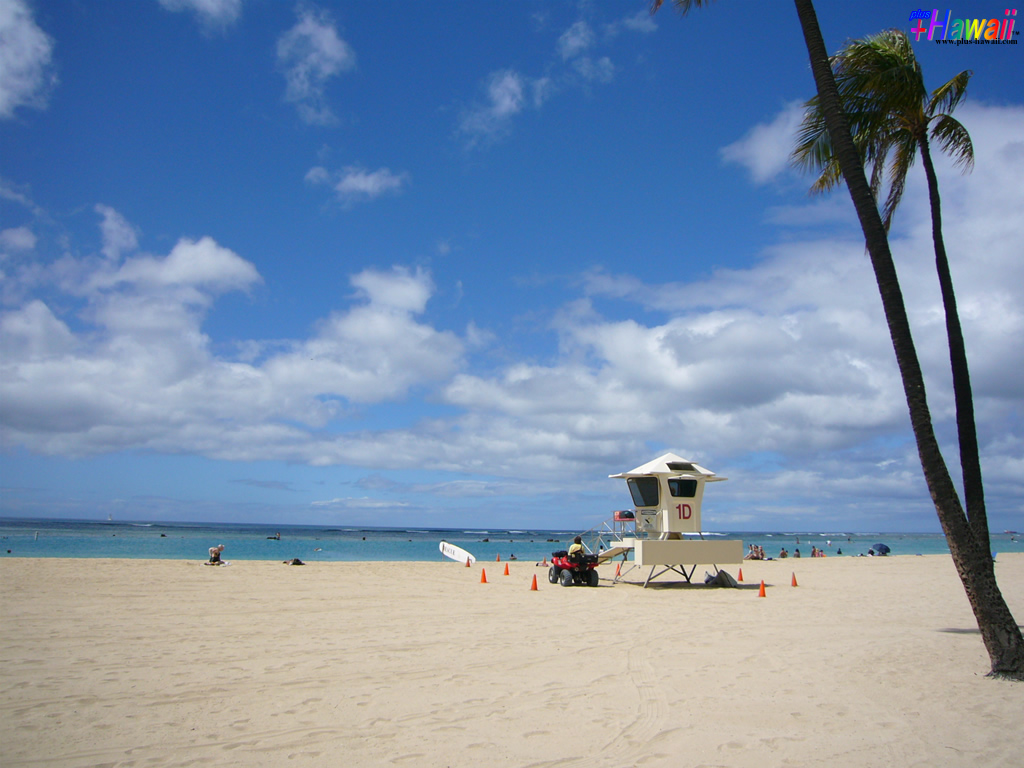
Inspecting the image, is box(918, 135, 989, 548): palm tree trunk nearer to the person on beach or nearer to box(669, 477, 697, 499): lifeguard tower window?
box(669, 477, 697, 499): lifeguard tower window

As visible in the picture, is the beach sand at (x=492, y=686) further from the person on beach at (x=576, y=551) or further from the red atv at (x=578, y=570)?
the person on beach at (x=576, y=551)

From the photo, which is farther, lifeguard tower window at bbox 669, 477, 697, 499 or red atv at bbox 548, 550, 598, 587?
lifeguard tower window at bbox 669, 477, 697, 499

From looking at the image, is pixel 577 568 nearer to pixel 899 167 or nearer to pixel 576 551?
pixel 576 551

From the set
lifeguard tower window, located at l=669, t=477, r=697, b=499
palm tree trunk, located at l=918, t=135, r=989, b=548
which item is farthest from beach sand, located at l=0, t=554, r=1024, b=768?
lifeguard tower window, located at l=669, t=477, r=697, b=499

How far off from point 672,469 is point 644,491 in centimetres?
107

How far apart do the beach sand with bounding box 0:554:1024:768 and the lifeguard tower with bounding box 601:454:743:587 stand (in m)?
4.53

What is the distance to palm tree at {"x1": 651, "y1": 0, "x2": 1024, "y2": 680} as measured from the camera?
23.9 feet

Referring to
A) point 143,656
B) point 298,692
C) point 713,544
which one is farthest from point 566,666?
point 713,544

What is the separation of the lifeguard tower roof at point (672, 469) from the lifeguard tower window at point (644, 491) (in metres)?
0.27

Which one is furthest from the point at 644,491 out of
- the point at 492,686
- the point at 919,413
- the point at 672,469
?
the point at 492,686

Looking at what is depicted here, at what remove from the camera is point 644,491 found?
1920 centimetres

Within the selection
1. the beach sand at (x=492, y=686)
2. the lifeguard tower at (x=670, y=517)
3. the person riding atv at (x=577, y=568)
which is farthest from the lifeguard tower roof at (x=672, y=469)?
the beach sand at (x=492, y=686)

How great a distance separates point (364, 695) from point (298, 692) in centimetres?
67

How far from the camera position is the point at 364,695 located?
630 centimetres
